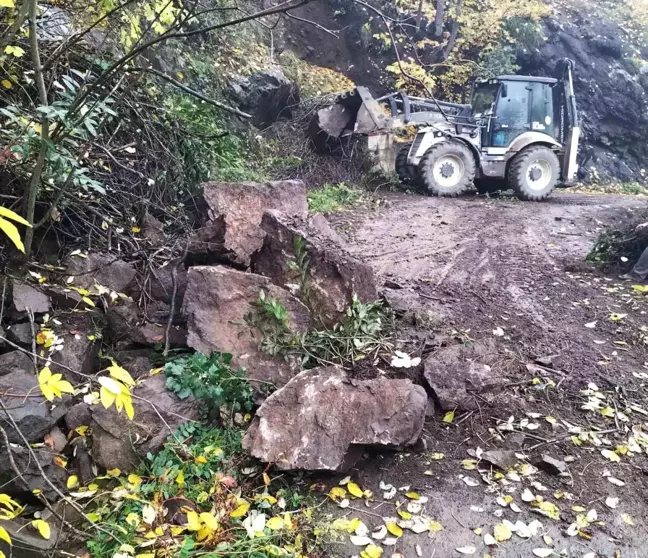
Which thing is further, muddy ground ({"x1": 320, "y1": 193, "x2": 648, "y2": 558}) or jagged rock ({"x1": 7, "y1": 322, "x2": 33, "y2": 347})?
jagged rock ({"x1": 7, "y1": 322, "x2": 33, "y2": 347})

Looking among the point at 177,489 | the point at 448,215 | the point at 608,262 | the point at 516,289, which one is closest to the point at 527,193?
the point at 448,215

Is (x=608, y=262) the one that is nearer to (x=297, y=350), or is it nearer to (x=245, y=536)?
(x=297, y=350)

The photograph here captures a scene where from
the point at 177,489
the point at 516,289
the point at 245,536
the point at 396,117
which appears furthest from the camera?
the point at 396,117

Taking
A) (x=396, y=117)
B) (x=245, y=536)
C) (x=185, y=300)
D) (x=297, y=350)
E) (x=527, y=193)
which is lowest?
(x=245, y=536)

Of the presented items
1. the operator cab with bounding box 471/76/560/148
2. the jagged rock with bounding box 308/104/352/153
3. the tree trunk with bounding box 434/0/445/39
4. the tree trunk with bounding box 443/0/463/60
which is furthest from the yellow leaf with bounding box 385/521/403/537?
the tree trunk with bounding box 434/0/445/39

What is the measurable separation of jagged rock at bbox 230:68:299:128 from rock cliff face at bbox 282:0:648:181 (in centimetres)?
396

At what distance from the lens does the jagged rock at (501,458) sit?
112 inches

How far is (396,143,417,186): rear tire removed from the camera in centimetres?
979

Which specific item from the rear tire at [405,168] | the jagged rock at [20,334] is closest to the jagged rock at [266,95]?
the rear tire at [405,168]

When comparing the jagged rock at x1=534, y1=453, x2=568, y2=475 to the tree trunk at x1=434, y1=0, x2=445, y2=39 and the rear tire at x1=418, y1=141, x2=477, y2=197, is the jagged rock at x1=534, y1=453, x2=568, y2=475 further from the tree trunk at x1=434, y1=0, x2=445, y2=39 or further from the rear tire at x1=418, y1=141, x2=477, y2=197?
the tree trunk at x1=434, y1=0, x2=445, y2=39

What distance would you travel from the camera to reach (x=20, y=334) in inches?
125

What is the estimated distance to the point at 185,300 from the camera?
3605 mm

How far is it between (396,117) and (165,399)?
787cm

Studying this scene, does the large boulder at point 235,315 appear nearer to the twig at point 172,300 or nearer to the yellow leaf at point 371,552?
the twig at point 172,300
